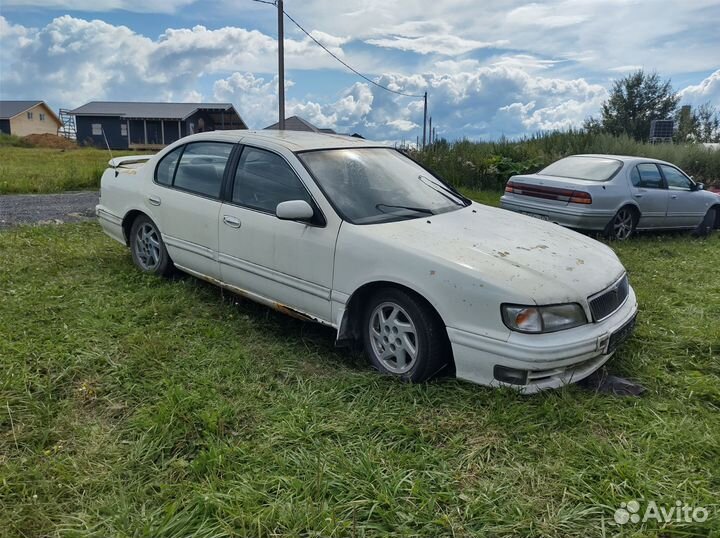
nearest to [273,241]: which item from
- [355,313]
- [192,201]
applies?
[355,313]

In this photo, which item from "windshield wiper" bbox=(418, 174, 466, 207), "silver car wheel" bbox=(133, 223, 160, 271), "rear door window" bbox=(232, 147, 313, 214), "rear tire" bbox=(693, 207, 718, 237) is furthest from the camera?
"rear tire" bbox=(693, 207, 718, 237)

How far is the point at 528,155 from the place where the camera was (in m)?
15.1

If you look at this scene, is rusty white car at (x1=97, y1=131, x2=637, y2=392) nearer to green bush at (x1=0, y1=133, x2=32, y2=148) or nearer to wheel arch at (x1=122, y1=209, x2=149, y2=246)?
wheel arch at (x1=122, y1=209, x2=149, y2=246)

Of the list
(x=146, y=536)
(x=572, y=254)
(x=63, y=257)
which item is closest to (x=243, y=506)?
(x=146, y=536)

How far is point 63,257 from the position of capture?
614cm

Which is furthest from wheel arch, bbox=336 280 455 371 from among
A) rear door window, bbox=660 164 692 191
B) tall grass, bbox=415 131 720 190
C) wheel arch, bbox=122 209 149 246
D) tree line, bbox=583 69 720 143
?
tree line, bbox=583 69 720 143

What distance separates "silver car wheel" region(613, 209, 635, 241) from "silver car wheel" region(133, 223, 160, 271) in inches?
256

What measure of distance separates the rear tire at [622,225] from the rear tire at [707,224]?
6.32ft

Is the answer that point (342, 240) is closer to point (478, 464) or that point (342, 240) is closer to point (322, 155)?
point (322, 155)

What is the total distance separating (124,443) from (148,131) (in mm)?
47341

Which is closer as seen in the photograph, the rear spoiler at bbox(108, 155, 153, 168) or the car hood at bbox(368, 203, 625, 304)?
the car hood at bbox(368, 203, 625, 304)

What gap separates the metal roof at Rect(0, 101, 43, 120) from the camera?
5262 centimetres

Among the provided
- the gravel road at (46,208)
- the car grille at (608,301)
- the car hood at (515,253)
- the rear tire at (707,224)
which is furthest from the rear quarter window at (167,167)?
the rear tire at (707,224)

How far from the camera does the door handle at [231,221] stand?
432cm
